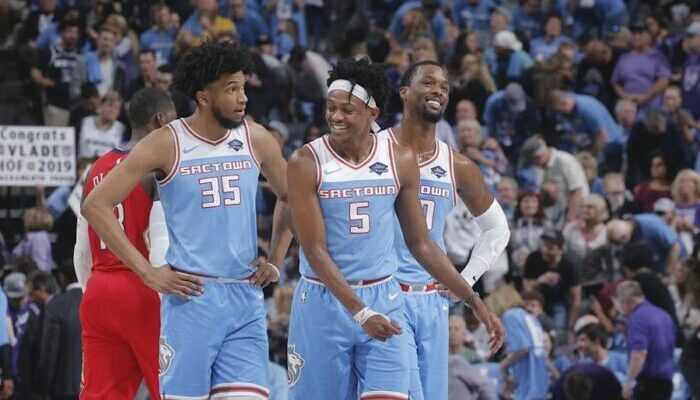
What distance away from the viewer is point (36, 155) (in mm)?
Result: 14383

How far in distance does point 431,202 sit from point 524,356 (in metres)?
5.48

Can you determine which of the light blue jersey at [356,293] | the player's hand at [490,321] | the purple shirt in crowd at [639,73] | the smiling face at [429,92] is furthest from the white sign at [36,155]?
the purple shirt in crowd at [639,73]

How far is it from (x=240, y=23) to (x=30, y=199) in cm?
443

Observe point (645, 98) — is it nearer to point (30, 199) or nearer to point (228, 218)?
point (30, 199)

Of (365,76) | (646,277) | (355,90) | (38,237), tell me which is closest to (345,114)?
(355,90)

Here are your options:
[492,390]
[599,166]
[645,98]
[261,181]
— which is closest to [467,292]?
[492,390]

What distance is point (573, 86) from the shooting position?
63.0 ft

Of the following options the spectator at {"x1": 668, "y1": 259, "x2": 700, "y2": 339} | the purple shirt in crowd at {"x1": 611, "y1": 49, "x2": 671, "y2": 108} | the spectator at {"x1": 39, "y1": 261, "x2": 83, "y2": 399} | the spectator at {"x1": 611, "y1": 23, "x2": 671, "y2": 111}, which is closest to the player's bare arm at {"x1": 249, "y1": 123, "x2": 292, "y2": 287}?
the spectator at {"x1": 39, "y1": 261, "x2": 83, "y2": 399}

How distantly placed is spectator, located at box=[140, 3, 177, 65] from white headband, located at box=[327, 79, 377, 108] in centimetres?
1058

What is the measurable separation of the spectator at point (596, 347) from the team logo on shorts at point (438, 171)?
5.13 metres

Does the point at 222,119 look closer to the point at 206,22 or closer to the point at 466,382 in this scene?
the point at 466,382

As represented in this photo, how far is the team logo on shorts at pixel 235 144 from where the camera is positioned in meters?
7.89

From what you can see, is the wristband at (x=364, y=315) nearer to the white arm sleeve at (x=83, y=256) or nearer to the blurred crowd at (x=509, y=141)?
the white arm sleeve at (x=83, y=256)

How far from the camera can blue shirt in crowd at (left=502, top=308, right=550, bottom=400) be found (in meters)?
13.9
